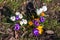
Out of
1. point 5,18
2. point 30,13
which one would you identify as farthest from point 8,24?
point 30,13

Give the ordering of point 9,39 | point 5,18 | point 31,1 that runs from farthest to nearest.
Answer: point 31,1
point 5,18
point 9,39

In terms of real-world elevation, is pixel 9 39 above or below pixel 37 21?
below

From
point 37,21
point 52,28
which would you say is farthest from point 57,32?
point 37,21

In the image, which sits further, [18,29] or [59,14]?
[59,14]

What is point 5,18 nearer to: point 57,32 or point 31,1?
point 31,1

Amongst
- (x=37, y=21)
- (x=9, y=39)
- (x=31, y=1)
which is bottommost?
(x=9, y=39)

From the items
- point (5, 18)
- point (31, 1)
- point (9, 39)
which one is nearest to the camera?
point (9, 39)

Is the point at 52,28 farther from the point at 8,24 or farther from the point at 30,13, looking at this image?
the point at 8,24

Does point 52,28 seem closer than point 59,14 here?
Yes

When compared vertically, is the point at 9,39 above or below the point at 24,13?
below
